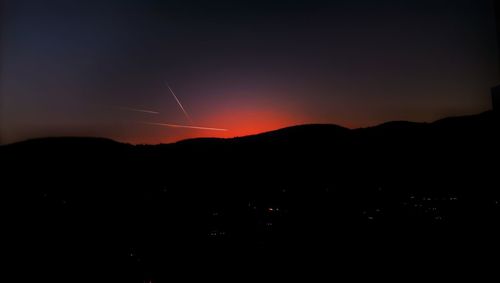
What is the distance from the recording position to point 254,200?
95.2ft

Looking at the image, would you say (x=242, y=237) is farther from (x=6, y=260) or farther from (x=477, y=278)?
(x=477, y=278)

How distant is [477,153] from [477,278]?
27.3 m

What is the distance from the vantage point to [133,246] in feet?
42.4

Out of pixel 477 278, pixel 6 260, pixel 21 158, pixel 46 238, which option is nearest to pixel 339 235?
pixel 477 278

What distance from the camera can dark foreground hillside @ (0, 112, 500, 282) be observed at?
9.92 metres

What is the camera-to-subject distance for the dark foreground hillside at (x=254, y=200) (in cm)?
992

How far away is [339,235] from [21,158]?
38.9 metres

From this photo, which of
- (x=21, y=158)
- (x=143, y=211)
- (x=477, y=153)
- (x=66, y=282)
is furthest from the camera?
(x=21, y=158)

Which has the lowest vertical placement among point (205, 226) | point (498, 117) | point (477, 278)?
point (205, 226)

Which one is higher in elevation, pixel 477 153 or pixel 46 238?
pixel 477 153

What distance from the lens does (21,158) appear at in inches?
1566

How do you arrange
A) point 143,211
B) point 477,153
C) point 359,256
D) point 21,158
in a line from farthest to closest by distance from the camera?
1. point 21,158
2. point 477,153
3. point 143,211
4. point 359,256

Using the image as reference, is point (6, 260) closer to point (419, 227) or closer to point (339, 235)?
point (339, 235)

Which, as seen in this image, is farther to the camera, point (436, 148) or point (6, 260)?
point (436, 148)
